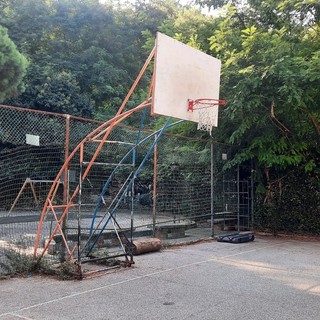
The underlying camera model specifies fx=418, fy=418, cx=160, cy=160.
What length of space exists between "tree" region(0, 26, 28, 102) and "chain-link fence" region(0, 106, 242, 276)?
581 cm

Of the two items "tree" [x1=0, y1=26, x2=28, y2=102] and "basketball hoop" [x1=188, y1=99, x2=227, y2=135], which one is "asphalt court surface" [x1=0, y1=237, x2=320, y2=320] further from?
"tree" [x1=0, y1=26, x2=28, y2=102]

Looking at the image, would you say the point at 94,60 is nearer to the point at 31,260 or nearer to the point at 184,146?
the point at 184,146

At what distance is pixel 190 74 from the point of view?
22.6 feet

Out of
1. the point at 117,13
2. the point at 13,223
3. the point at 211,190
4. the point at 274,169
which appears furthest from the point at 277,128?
the point at 117,13

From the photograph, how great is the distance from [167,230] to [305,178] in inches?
174

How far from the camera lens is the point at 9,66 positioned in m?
16.3

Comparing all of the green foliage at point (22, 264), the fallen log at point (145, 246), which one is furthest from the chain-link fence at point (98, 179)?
the fallen log at point (145, 246)

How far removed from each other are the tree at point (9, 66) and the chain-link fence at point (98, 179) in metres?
5.81

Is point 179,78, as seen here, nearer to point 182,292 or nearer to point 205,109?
point 205,109

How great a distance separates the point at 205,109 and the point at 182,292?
3125mm

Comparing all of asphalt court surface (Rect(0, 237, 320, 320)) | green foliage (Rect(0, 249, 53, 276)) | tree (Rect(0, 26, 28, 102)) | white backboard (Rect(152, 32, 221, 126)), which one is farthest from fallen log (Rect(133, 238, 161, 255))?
tree (Rect(0, 26, 28, 102))

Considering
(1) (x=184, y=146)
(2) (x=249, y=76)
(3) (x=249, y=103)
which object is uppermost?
(2) (x=249, y=76)

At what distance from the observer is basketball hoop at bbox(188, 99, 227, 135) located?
6.91 m

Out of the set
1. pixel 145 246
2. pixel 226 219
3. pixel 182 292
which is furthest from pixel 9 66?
pixel 182 292
